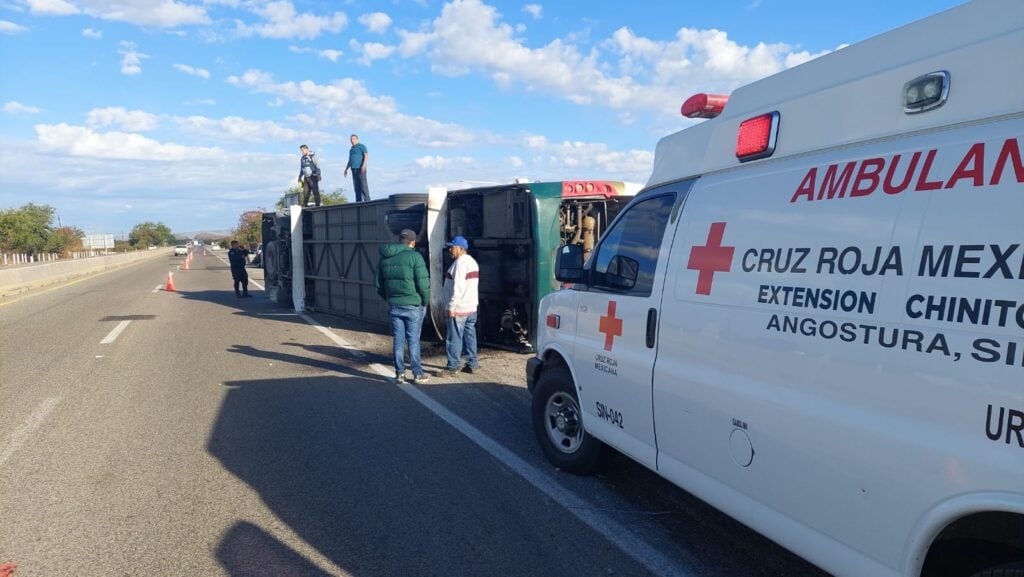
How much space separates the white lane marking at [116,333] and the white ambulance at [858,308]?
10.5 m

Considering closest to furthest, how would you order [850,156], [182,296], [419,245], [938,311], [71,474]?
[938,311] → [850,156] → [71,474] → [419,245] → [182,296]

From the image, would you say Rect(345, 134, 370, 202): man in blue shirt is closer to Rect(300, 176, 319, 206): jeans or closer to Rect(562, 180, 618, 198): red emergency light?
Rect(300, 176, 319, 206): jeans

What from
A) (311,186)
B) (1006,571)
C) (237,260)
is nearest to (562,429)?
(1006,571)

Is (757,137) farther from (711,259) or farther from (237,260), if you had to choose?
Result: (237,260)

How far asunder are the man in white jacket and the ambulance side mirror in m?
3.61

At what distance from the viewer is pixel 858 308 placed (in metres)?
2.49

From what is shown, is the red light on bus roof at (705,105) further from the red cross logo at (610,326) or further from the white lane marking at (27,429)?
the white lane marking at (27,429)

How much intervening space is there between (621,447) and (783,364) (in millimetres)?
1562

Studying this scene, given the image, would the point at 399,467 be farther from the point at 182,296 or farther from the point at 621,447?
the point at 182,296

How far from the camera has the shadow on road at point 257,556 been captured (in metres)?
3.54

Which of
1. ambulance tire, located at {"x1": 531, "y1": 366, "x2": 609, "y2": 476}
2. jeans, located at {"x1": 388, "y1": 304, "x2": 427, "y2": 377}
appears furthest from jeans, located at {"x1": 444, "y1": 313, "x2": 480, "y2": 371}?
ambulance tire, located at {"x1": 531, "y1": 366, "x2": 609, "y2": 476}

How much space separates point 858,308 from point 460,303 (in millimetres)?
5962

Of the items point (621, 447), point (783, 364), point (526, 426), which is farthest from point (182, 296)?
point (783, 364)

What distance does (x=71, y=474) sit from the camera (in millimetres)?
5016
